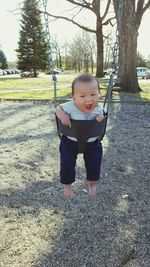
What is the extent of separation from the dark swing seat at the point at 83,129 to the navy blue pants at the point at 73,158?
87 mm

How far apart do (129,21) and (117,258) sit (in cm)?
1121

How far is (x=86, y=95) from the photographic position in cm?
274

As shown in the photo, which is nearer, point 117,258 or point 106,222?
point 117,258

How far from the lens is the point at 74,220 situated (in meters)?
3.37

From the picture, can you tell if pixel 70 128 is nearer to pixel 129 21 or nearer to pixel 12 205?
pixel 12 205

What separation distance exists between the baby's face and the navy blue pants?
383 millimetres

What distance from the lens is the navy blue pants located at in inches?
120

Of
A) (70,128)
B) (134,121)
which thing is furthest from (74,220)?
(134,121)

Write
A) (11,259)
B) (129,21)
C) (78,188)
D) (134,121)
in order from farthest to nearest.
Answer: (129,21), (134,121), (78,188), (11,259)

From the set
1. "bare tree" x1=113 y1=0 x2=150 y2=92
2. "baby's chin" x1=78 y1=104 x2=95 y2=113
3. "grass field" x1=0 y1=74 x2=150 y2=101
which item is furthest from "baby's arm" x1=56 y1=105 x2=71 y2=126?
"bare tree" x1=113 y1=0 x2=150 y2=92

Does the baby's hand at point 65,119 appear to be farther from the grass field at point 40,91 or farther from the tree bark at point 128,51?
the tree bark at point 128,51

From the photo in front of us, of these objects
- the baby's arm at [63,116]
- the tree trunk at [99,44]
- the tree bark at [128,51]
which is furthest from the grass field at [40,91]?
the baby's arm at [63,116]

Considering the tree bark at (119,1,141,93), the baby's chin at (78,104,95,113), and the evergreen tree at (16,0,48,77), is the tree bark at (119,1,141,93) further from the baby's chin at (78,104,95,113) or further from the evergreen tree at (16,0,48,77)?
the evergreen tree at (16,0,48,77)

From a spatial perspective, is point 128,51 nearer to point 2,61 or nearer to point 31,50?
point 31,50
